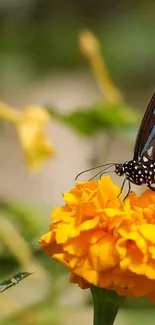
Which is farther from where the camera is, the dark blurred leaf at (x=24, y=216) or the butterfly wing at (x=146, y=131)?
the dark blurred leaf at (x=24, y=216)

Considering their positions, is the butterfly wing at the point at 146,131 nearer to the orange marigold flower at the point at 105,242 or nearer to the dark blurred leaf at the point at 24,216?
the orange marigold flower at the point at 105,242

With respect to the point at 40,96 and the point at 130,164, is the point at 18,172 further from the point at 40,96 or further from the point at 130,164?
the point at 130,164

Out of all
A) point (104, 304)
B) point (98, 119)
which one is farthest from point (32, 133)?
point (104, 304)

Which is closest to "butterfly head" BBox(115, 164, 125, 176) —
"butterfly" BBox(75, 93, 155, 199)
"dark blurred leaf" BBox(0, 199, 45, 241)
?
"butterfly" BBox(75, 93, 155, 199)

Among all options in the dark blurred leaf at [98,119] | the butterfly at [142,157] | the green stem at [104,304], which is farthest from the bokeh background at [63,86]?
the green stem at [104,304]

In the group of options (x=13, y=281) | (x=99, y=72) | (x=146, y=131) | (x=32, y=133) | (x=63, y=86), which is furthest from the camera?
(x=63, y=86)

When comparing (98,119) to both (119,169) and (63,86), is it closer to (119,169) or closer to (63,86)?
(119,169)
